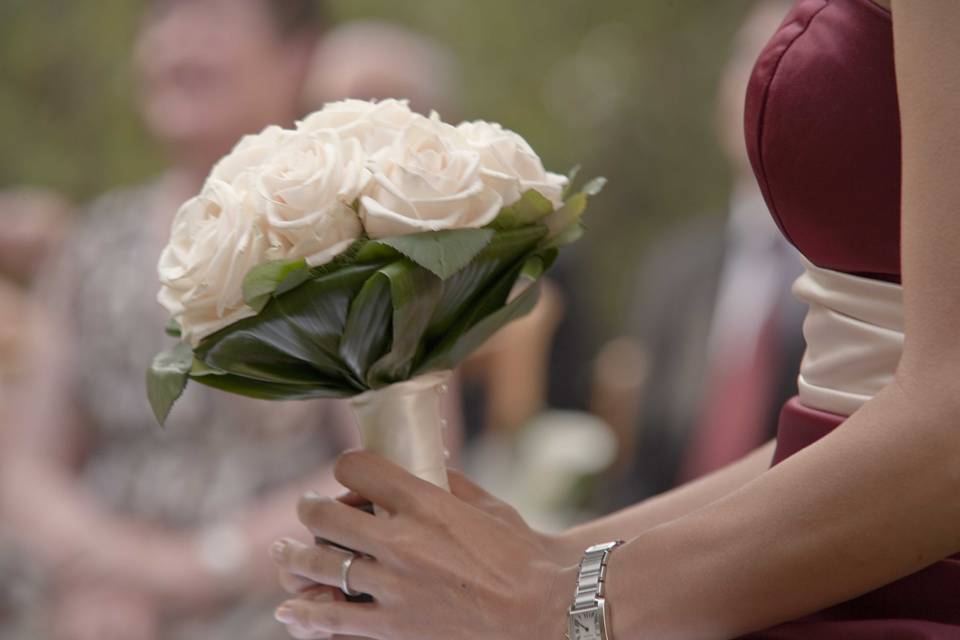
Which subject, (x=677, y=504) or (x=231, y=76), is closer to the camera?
(x=677, y=504)

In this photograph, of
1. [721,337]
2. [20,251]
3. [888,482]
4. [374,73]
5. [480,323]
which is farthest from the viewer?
[20,251]

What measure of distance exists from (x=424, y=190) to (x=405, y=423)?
0.18m

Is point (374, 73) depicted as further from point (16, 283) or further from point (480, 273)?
point (480, 273)

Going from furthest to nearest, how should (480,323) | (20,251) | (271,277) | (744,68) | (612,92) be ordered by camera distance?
(612,92) → (20,251) → (744,68) → (480,323) → (271,277)

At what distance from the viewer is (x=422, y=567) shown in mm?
871

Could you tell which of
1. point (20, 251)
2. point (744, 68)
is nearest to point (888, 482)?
point (744, 68)

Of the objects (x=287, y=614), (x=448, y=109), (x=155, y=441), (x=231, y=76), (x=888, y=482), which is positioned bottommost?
(x=155, y=441)

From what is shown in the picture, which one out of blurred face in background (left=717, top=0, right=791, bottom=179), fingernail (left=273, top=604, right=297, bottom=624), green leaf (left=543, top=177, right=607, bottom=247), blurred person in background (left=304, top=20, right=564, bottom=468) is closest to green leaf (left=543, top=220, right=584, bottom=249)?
green leaf (left=543, top=177, right=607, bottom=247)

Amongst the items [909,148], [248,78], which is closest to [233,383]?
[909,148]

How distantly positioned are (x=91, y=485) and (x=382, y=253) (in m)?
2.00

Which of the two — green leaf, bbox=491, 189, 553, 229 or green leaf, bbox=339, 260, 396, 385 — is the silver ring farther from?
green leaf, bbox=491, 189, 553, 229

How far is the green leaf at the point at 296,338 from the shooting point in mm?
874

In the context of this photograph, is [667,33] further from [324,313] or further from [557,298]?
[324,313]

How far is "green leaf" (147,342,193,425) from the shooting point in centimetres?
92
